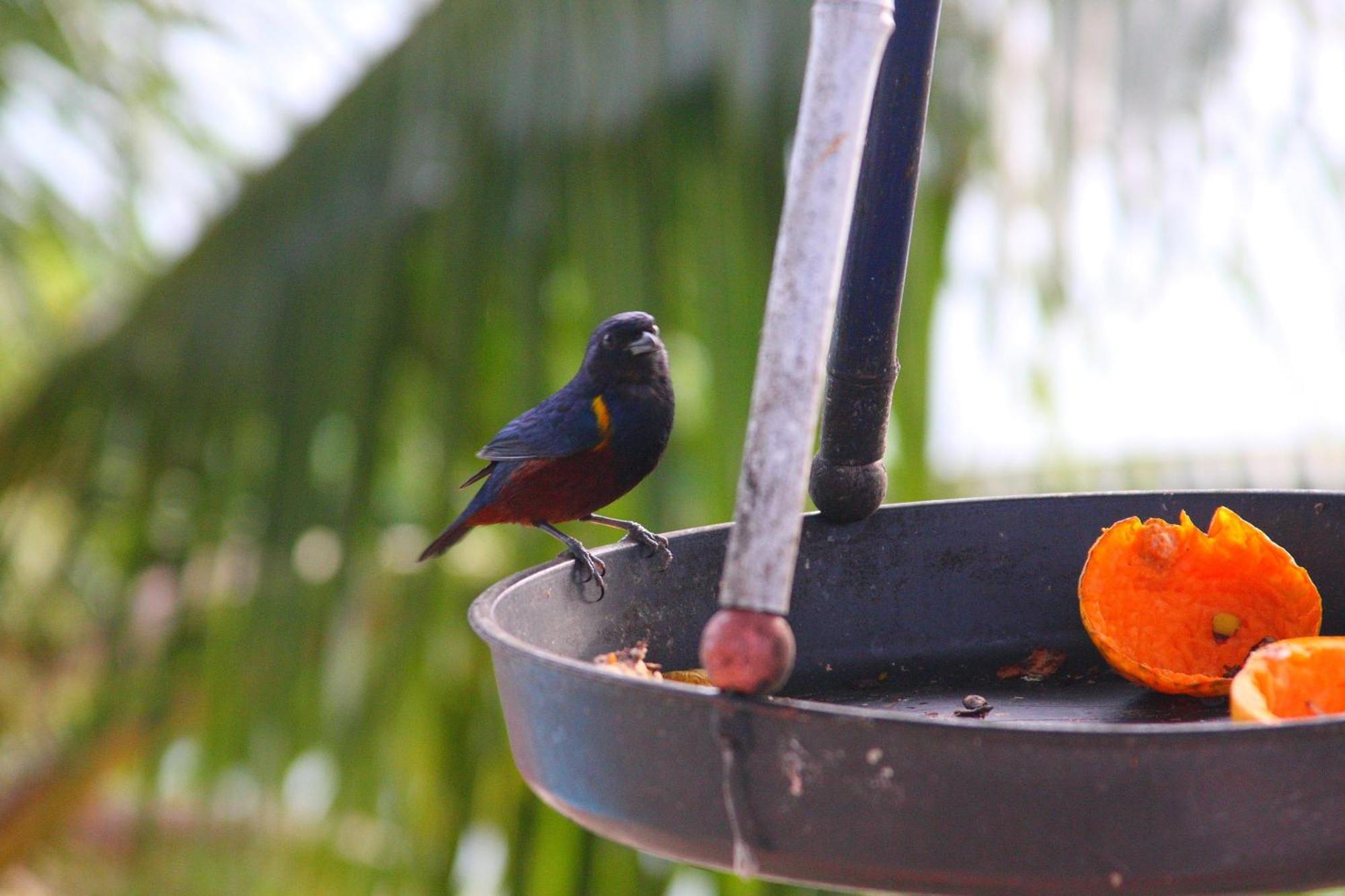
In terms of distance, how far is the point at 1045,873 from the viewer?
75cm

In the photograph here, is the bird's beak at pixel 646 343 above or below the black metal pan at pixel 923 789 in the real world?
above

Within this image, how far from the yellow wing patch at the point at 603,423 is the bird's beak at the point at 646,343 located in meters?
0.11

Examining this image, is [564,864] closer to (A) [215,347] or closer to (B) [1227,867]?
(A) [215,347]

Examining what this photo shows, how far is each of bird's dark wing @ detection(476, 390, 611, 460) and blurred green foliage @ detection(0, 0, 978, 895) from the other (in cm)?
101

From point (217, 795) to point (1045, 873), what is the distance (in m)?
2.64

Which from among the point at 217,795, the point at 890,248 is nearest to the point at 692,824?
the point at 890,248

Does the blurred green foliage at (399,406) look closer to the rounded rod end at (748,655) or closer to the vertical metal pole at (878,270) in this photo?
the vertical metal pole at (878,270)

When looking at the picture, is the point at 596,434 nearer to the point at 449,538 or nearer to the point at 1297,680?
the point at 449,538

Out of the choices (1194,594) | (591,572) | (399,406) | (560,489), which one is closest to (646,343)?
(560,489)

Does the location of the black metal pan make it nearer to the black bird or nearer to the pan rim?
the pan rim

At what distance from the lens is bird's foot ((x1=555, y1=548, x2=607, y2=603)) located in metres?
1.26

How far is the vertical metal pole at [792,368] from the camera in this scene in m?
0.77

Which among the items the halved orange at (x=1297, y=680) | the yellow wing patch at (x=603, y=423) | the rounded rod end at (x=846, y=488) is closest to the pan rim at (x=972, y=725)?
the halved orange at (x=1297, y=680)

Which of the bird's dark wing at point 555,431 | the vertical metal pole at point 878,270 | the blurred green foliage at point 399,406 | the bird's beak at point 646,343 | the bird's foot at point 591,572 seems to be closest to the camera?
the vertical metal pole at point 878,270
